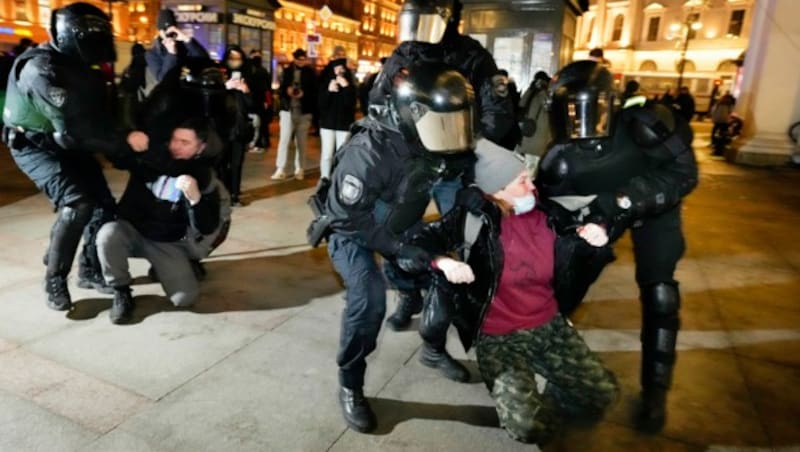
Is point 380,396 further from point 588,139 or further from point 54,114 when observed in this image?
point 54,114

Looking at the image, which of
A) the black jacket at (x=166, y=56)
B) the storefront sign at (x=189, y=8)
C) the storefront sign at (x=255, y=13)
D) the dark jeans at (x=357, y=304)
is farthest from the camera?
the storefront sign at (x=255, y=13)

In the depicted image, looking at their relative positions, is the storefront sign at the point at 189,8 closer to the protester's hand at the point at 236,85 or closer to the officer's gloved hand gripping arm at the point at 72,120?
the protester's hand at the point at 236,85

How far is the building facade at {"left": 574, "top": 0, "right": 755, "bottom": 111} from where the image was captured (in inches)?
2100

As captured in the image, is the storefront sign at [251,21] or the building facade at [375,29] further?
the building facade at [375,29]

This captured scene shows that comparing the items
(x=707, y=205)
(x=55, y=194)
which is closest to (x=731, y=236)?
(x=707, y=205)

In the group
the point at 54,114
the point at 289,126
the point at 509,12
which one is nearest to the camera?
the point at 54,114

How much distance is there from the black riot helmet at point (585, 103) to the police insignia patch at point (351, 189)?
1.03 m

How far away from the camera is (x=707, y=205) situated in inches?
334

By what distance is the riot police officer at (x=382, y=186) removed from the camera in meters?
2.35

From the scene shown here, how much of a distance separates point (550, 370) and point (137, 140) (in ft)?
9.32

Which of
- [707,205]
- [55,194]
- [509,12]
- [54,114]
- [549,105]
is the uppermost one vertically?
[509,12]

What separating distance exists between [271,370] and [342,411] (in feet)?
1.96

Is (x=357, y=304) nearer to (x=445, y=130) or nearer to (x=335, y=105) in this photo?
(x=445, y=130)

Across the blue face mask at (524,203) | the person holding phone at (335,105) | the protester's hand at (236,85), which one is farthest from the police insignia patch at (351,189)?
the person holding phone at (335,105)
